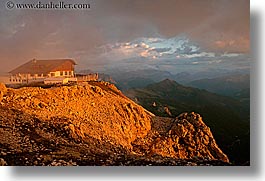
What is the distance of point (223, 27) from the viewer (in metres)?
3.84

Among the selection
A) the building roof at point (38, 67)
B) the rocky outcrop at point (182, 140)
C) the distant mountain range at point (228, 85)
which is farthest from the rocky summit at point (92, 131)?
the distant mountain range at point (228, 85)

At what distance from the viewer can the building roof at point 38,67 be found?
4.00 m

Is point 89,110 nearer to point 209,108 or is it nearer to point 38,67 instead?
point 38,67

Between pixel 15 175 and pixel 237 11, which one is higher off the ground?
pixel 237 11

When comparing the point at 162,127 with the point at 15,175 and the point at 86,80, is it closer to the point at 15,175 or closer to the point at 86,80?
the point at 86,80

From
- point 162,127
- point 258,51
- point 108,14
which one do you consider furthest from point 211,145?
point 108,14

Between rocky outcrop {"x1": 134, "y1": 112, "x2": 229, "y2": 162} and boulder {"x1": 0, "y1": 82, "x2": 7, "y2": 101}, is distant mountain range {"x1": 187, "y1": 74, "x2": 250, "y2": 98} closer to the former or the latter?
rocky outcrop {"x1": 134, "y1": 112, "x2": 229, "y2": 162}

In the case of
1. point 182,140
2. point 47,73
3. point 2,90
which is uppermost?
point 47,73

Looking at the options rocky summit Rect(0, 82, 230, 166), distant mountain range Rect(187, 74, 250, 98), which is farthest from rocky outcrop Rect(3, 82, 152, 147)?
distant mountain range Rect(187, 74, 250, 98)

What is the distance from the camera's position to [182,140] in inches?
161

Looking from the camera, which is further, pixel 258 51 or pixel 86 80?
pixel 86 80

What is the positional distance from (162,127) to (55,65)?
1432 millimetres

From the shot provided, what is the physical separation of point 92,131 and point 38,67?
3.13ft

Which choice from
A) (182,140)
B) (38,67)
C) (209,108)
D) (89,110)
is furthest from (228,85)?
(38,67)
